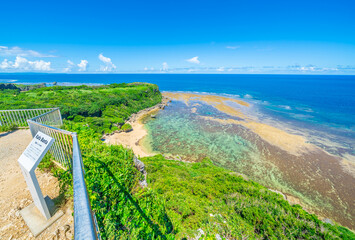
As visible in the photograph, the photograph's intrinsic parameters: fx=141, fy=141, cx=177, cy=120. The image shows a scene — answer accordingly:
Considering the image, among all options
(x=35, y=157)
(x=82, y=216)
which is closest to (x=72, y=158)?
(x=35, y=157)

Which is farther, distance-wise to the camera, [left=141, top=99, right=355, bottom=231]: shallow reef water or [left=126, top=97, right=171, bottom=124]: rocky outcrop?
[left=126, top=97, right=171, bottom=124]: rocky outcrop

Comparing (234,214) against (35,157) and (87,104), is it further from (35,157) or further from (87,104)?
(87,104)

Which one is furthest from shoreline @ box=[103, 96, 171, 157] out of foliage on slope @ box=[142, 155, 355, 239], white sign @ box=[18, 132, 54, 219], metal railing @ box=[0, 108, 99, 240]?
white sign @ box=[18, 132, 54, 219]

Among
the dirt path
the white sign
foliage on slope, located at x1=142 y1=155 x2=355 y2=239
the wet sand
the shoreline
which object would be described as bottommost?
the wet sand

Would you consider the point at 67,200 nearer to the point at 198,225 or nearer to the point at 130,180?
the point at 130,180

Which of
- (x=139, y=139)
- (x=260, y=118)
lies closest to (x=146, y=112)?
(x=139, y=139)

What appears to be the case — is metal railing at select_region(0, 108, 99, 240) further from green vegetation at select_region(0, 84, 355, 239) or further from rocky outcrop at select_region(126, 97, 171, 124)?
rocky outcrop at select_region(126, 97, 171, 124)

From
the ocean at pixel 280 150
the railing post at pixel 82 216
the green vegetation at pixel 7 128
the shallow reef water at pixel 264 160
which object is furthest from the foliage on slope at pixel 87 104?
the railing post at pixel 82 216

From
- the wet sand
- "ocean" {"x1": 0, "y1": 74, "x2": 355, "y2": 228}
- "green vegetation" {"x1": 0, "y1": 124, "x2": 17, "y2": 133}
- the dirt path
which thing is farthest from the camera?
"ocean" {"x1": 0, "y1": 74, "x2": 355, "y2": 228}

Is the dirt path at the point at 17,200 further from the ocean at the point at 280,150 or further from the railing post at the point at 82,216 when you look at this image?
the ocean at the point at 280,150
